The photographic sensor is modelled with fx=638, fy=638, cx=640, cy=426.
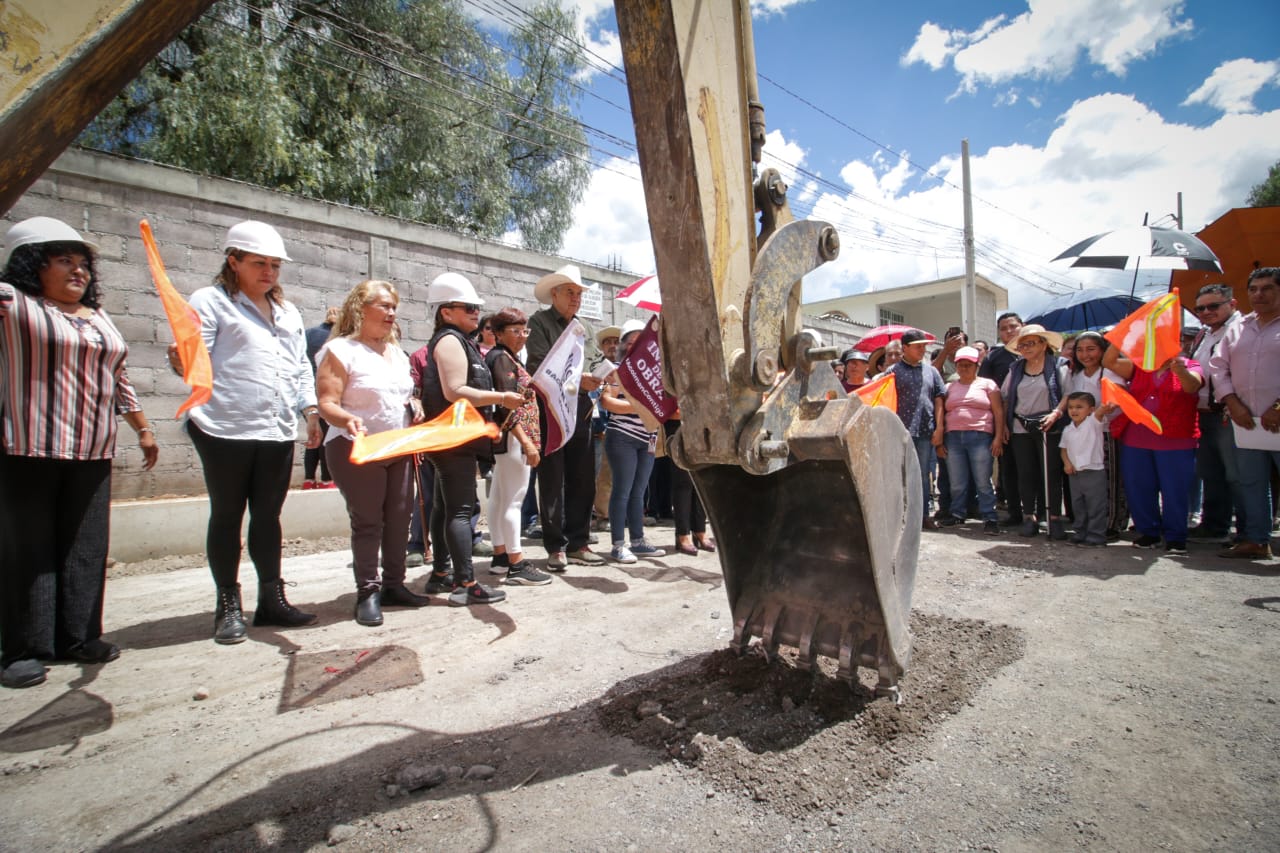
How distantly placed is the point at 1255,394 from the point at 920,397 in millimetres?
2479

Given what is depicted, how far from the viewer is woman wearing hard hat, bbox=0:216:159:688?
2.78m

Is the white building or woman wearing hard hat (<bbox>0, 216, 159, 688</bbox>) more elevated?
the white building

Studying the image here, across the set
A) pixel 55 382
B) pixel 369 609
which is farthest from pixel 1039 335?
pixel 55 382

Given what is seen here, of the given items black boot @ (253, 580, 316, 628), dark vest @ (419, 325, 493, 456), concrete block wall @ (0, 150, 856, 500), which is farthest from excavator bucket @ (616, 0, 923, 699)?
concrete block wall @ (0, 150, 856, 500)

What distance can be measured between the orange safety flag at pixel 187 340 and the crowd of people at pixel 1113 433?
5943 mm

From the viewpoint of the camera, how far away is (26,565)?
9.21 ft

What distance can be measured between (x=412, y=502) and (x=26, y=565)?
1710 mm

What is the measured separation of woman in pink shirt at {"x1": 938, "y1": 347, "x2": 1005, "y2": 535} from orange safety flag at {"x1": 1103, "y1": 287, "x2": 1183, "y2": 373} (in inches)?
47.4

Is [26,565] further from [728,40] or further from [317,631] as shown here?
[728,40]

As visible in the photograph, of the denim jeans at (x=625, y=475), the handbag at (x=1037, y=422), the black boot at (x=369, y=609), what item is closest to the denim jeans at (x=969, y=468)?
the handbag at (x=1037, y=422)

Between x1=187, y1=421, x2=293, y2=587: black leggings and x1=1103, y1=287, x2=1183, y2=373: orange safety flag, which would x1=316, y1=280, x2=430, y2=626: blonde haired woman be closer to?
x1=187, y1=421, x2=293, y2=587: black leggings

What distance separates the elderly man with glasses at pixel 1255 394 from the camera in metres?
4.45

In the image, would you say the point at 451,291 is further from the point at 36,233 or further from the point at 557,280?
the point at 36,233

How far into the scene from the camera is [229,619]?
3289mm
